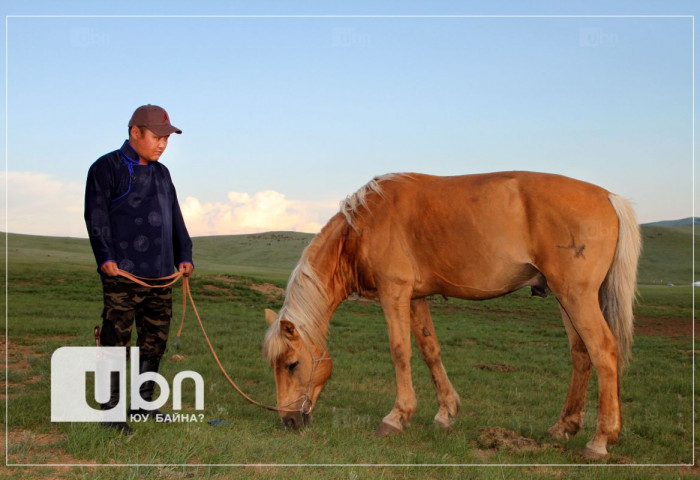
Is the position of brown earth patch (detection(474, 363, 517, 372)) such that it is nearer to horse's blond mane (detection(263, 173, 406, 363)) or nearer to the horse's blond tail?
the horse's blond tail

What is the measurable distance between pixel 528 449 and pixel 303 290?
277cm

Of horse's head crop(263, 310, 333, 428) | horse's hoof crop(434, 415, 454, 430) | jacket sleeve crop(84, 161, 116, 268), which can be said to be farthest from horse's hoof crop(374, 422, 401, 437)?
jacket sleeve crop(84, 161, 116, 268)

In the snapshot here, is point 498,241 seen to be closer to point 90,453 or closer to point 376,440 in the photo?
point 376,440

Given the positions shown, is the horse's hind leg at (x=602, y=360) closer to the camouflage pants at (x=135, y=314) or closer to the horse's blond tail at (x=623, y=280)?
the horse's blond tail at (x=623, y=280)

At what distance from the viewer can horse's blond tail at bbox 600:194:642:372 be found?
5.10 meters

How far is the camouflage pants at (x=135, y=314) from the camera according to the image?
492cm

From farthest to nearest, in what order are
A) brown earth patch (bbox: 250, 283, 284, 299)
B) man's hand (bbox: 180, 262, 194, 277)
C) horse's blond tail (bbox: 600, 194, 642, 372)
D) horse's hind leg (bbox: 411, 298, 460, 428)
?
brown earth patch (bbox: 250, 283, 284, 299) → horse's hind leg (bbox: 411, 298, 460, 428) → man's hand (bbox: 180, 262, 194, 277) → horse's blond tail (bbox: 600, 194, 642, 372)

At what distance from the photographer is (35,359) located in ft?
28.1

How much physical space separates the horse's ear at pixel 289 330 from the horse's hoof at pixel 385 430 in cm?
131

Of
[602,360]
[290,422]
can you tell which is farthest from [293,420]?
[602,360]

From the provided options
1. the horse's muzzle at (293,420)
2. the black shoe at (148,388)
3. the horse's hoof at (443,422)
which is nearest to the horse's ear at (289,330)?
the horse's muzzle at (293,420)

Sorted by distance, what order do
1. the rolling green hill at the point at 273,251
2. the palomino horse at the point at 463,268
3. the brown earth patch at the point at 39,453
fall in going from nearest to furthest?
the brown earth patch at the point at 39,453 < the palomino horse at the point at 463,268 < the rolling green hill at the point at 273,251

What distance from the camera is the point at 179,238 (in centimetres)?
570

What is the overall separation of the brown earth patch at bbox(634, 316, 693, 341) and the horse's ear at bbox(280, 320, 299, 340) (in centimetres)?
1324
